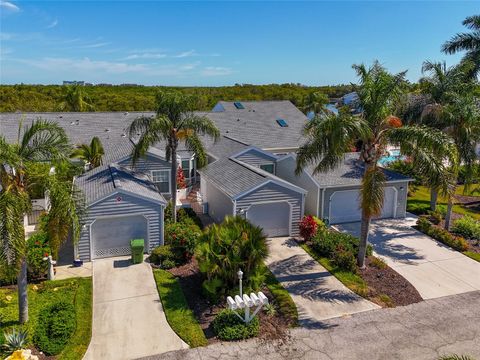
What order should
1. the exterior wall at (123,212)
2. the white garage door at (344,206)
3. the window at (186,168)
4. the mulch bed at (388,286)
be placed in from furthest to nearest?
the window at (186,168), the white garage door at (344,206), the exterior wall at (123,212), the mulch bed at (388,286)

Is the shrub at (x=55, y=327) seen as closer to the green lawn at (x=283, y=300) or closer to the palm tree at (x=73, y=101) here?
the green lawn at (x=283, y=300)

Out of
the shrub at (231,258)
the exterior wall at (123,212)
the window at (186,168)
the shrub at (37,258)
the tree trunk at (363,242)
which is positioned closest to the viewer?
the shrub at (231,258)

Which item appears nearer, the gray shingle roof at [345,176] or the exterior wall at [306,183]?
the gray shingle roof at [345,176]

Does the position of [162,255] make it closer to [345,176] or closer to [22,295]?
[22,295]

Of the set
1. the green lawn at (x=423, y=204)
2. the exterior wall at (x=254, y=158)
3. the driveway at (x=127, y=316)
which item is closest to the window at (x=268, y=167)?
the exterior wall at (x=254, y=158)

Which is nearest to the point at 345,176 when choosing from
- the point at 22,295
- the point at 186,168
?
the point at 186,168

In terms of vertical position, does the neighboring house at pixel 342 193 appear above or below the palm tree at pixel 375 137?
Answer: below

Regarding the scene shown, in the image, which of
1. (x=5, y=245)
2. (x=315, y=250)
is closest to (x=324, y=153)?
(x=315, y=250)

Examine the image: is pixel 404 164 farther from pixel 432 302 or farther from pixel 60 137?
pixel 60 137
